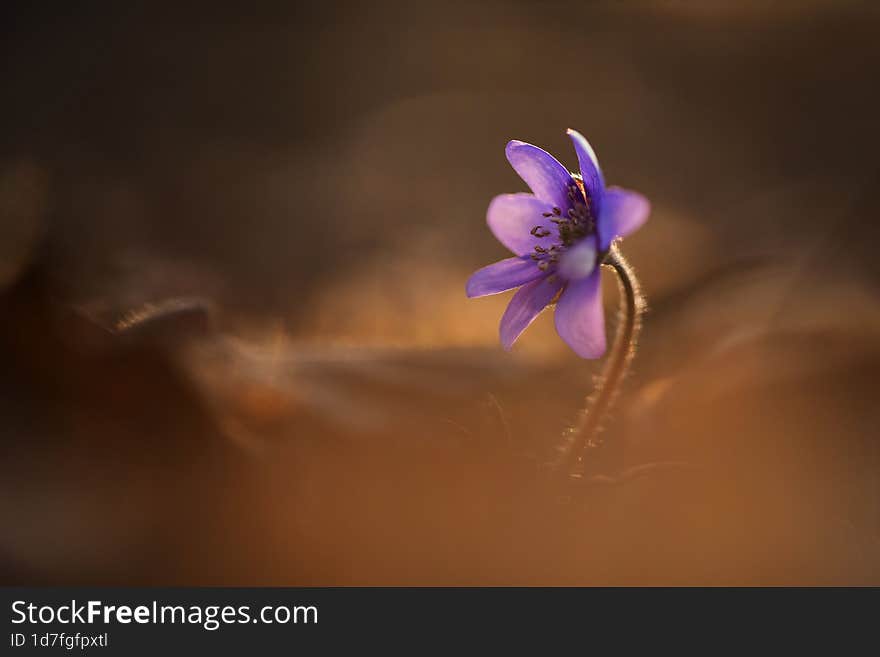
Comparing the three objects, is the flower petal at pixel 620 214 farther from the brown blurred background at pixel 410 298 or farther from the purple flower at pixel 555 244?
the brown blurred background at pixel 410 298

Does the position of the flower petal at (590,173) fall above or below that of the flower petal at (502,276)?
above

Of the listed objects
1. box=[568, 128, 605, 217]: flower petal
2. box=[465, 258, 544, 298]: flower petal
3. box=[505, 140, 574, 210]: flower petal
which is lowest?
box=[465, 258, 544, 298]: flower petal

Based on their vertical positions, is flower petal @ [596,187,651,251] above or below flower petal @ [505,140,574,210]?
below

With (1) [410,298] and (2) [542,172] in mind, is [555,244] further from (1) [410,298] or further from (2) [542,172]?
(1) [410,298]

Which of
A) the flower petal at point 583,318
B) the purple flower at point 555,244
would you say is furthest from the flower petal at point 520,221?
the flower petal at point 583,318

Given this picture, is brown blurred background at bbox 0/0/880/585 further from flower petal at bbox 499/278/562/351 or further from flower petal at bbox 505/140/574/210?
flower petal at bbox 505/140/574/210

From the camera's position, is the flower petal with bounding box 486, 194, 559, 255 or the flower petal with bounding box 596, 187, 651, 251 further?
the flower petal with bounding box 486, 194, 559, 255

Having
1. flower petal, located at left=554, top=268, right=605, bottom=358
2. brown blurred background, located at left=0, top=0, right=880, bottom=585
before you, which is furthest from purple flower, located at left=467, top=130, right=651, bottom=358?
brown blurred background, located at left=0, top=0, right=880, bottom=585
